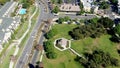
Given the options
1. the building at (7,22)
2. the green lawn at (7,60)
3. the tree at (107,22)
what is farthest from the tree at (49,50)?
the tree at (107,22)

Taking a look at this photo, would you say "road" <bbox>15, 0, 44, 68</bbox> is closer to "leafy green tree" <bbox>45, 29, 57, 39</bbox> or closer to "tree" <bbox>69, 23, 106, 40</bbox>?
"leafy green tree" <bbox>45, 29, 57, 39</bbox>

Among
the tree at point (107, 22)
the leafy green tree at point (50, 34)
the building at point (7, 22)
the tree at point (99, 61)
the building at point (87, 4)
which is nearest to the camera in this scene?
the tree at point (99, 61)

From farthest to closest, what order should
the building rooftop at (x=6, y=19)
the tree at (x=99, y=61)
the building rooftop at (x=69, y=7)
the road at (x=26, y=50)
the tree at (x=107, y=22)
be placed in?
the building rooftop at (x=69, y=7) → the tree at (x=107, y=22) → the building rooftop at (x=6, y=19) → the road at (x=26, y=50) → the tree at (x=99, y=61)

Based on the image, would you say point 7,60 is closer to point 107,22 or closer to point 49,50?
point 49,50

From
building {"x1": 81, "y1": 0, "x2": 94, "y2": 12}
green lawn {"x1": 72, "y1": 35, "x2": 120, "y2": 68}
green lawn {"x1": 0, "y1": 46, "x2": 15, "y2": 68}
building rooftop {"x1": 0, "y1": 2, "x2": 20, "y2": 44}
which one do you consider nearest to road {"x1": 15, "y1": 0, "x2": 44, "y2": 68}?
green lawn {"x1": 0, "y1": 46, "x2": 15, "y2": 68}

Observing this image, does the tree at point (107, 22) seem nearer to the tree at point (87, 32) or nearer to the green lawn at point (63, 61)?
the tree at point (87, 32)

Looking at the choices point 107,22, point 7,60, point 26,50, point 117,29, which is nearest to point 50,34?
point 26,50

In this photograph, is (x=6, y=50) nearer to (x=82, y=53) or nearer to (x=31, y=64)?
(x=31, y=64)
